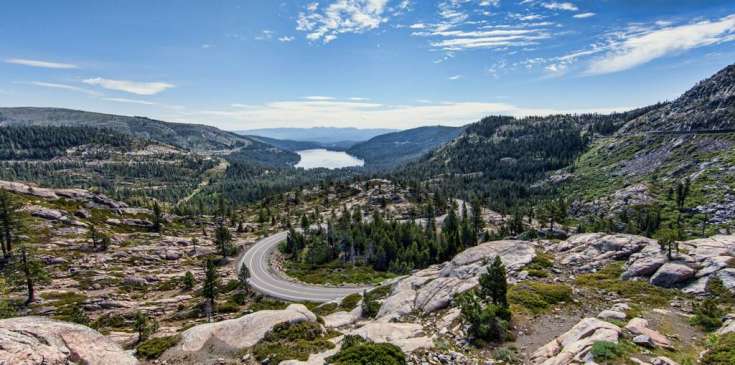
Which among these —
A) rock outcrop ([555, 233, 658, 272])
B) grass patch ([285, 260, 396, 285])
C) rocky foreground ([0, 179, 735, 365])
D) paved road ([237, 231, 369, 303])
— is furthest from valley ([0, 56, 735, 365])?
grass patch ([285, 260, 396, 285])

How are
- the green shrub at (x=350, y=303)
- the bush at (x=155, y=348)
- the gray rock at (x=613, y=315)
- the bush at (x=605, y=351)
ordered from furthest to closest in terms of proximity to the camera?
1. the green shrub at (x=350, y=303)
2. the bush at (x=155, y=348)
3. the gray rock at (x=613, y=315)
4. the bush at (x=605, y=351)

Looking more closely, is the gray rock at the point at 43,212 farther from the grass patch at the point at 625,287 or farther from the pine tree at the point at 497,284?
the grass patch at the point at 625,287

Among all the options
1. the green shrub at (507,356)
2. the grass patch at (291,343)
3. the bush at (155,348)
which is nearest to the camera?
the green shrub at (507,356)

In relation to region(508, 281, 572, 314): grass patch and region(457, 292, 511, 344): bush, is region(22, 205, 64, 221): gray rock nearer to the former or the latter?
region(457, 292, 511, 344): bush

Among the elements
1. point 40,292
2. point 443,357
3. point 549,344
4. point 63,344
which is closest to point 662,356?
point 549,344

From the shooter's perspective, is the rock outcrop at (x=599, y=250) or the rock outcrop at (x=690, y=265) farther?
the rock outcrop at (x=599, y=250)

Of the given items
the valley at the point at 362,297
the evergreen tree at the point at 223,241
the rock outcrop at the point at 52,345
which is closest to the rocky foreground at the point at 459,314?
the rock outcrop at the point at 52,345
